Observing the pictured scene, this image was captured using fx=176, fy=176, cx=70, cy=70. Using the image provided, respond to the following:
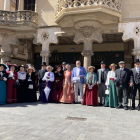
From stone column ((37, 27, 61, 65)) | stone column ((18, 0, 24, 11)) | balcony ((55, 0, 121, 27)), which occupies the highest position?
stone column ((18, 0, 24, 11))

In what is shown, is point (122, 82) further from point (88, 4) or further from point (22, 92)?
point (88, 4)

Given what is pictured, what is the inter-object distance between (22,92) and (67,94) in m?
2.16

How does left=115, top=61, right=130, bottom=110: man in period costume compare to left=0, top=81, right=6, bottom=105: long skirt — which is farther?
left=0, top=81, right=6, bottom=105: long skirt

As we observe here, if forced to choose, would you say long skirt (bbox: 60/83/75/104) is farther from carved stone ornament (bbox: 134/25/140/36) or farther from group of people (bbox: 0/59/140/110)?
carved stone ornament (bbox: 134/25/140/36)

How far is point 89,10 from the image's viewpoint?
32.3ft

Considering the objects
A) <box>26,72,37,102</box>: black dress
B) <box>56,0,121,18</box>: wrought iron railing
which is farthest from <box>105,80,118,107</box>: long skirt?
<box>56,0,121,18</box>: wrought iron railing

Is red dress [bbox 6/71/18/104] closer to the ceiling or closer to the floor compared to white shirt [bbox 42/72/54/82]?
closer to the floor

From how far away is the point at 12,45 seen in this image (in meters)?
13.7

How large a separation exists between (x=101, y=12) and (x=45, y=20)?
4262mm

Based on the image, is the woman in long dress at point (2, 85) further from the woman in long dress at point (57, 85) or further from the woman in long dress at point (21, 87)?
the woman in long dress at point (57, 85)

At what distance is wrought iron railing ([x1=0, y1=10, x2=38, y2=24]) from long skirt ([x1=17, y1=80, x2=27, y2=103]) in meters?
5.29

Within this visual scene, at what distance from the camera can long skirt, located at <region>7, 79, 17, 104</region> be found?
801cm

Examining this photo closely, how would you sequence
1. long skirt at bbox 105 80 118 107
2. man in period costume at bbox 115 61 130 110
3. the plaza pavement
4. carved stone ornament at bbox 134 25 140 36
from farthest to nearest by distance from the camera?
carved stone ornament at bbox 134 25 140 36 < long skirt at bbox 105 80 118 107 < man in period costume at bbox 115 61 130 110 < the plaza pavement

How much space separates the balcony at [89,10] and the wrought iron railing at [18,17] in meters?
2.09
